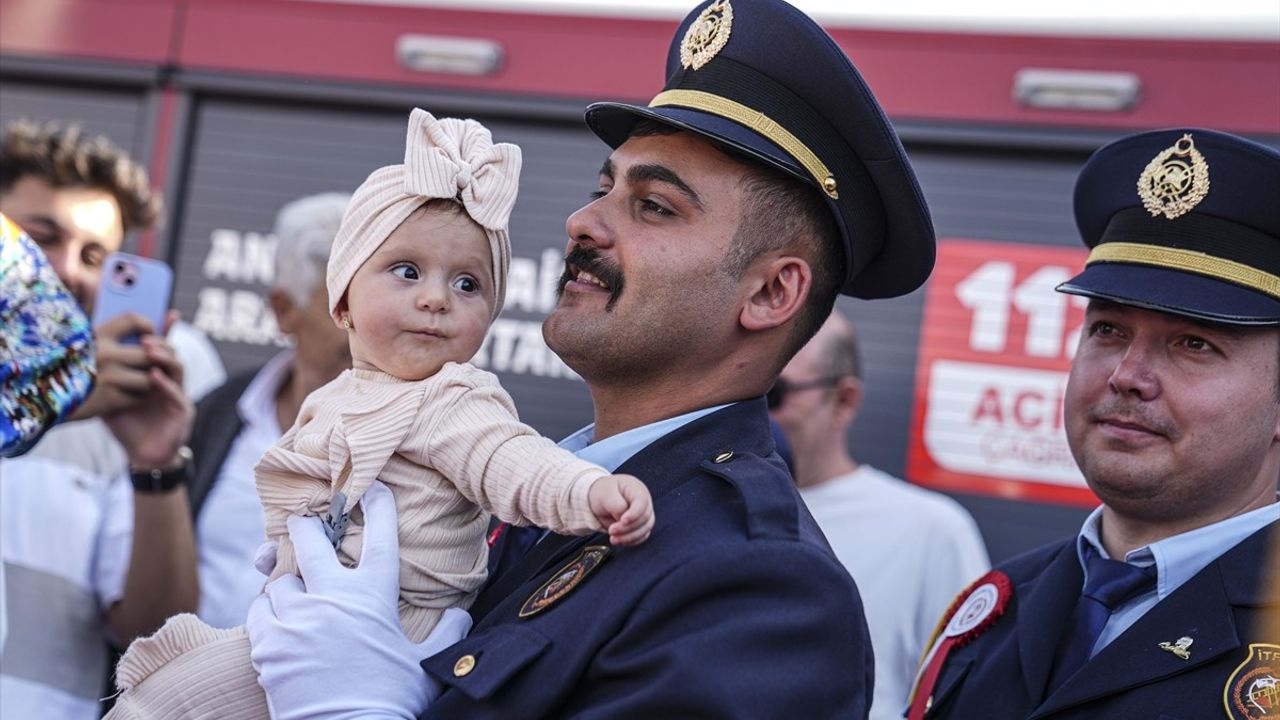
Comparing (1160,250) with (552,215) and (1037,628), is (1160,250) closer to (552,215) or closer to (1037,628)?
(1037,628)

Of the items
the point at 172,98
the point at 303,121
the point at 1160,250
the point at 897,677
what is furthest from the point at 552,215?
the point at 1160,250

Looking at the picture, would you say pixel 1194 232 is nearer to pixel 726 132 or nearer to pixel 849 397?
pixel 726 132

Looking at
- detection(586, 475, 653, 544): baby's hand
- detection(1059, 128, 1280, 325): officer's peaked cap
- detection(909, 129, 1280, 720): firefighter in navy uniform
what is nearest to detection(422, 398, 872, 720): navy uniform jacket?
detection(586, 475, 653, 544): baby's hand

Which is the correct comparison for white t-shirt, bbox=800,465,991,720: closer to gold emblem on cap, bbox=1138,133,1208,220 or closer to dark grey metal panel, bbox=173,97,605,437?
dark grey metal panel, bbox=173,97,605,437

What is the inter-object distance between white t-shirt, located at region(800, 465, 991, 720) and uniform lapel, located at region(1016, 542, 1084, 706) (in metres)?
1.11

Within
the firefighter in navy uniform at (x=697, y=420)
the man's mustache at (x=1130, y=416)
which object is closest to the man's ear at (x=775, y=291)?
the firefighter in navy uniform at (x=697, y=420)

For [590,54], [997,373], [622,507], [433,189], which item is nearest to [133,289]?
[590,54]

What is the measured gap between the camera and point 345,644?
6.12 ft

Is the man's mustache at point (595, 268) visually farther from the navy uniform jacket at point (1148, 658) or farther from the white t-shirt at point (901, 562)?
the white t-shirt at point (901, 562)

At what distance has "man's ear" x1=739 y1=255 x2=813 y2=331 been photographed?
7.44ft

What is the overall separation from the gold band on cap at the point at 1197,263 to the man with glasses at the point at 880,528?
4.44 feet

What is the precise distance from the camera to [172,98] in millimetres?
4297

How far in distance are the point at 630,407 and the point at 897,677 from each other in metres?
1.89

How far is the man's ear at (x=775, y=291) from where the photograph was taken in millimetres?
2268
